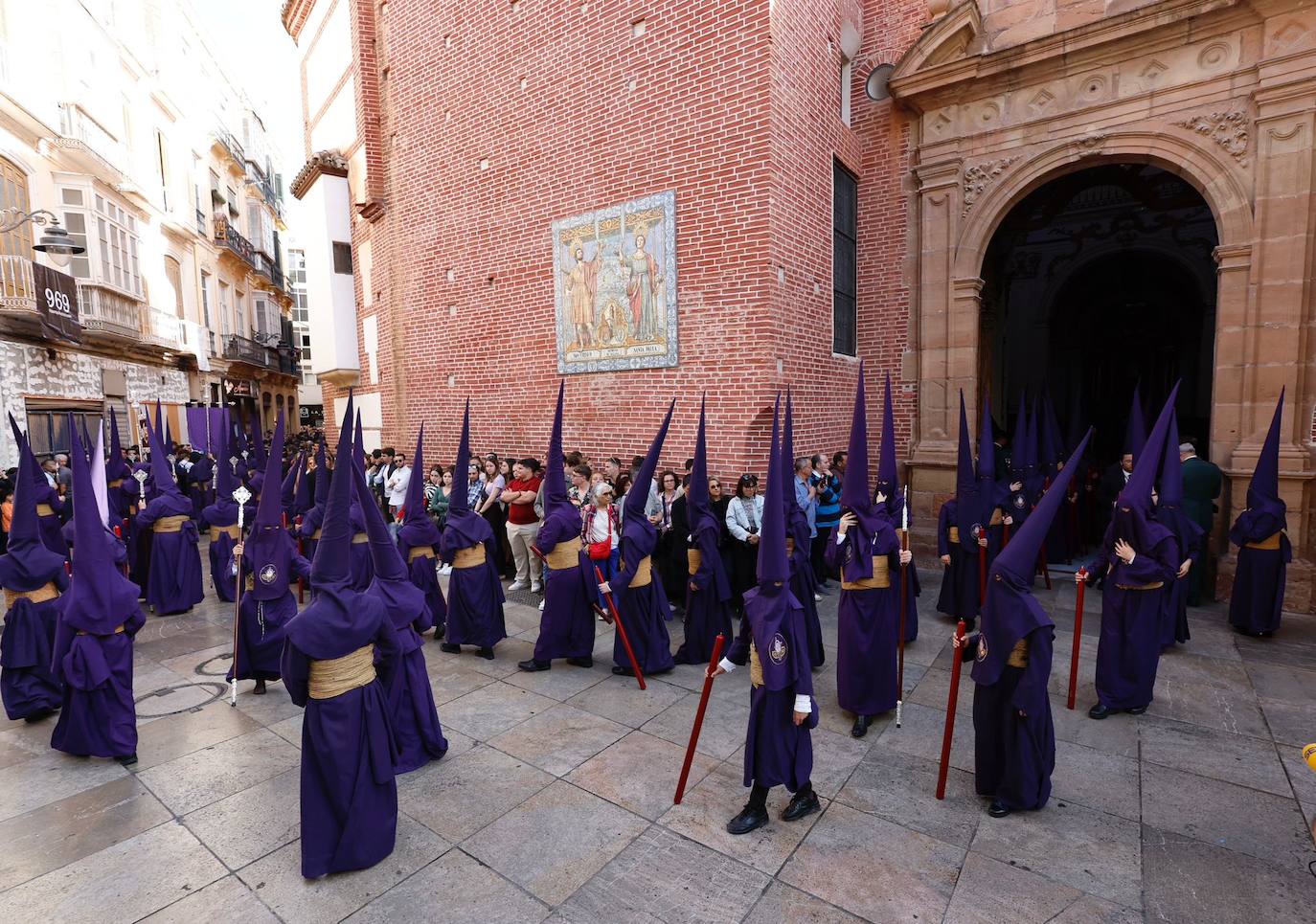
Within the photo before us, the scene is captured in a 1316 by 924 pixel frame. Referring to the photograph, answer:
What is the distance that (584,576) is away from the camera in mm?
6738

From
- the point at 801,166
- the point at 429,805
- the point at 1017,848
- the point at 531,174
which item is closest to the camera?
the point at 1017,848

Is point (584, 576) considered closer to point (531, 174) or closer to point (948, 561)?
point (948, 561)

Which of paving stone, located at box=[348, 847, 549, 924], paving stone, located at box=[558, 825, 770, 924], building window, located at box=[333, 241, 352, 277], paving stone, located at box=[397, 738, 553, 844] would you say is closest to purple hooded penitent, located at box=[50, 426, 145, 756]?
paving stone, located at box=[397, 738, 553, 844]

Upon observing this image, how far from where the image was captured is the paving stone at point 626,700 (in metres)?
5.73

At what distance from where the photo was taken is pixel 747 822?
4129 millimetres

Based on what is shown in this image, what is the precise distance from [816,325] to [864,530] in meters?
5.04

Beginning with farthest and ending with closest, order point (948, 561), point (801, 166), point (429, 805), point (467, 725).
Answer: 1. point (801, 166)
2. point (948, 561)
3. point (467, 725)
4. point (429, 805)

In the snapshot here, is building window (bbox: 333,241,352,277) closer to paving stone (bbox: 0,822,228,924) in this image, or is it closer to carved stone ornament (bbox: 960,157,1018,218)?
carved stone ornament (bbox: 960,157,1018,218)

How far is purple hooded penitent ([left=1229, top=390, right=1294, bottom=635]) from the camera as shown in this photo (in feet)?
23.0

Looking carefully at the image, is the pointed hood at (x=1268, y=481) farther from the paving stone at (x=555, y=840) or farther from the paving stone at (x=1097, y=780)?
the paving stone at (x=555, y=840)

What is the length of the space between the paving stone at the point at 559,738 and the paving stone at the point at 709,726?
348 millimetres

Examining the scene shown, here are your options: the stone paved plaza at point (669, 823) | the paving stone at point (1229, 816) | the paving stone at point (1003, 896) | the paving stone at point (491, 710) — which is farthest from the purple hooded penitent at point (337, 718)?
the paving stone at point (1229, 816)

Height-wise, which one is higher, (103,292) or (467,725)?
(103,292)

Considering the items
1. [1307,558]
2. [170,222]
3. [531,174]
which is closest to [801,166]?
[531,174]
